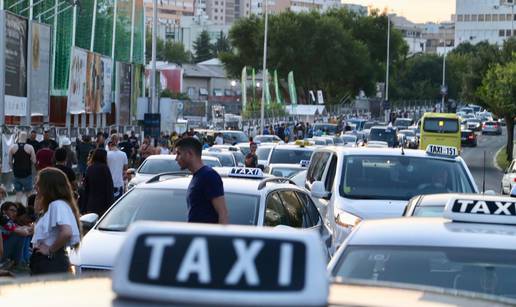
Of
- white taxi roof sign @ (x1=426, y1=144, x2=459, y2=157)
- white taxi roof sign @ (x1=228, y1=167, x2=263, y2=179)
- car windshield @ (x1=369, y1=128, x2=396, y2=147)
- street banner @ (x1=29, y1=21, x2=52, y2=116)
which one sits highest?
street banner @ (x1=29, y1=21, x2=52, y2=116)

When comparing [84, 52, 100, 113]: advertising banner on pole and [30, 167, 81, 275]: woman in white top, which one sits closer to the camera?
[30, 167, 81, 275]: woman in white top

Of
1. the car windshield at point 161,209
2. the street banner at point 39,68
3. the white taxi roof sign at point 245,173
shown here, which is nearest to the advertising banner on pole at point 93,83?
the street banner at point 39,68

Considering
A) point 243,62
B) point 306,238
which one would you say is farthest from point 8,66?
point 243,62

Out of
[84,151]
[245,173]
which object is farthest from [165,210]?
[84,151]

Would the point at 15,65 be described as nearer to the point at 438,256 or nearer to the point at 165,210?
the point at 165,210

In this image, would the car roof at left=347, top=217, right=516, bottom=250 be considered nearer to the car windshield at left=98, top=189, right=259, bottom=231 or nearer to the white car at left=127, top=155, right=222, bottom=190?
the car windshield at left=98, top=189, right=259, bottom=231

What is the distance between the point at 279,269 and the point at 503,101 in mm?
59185

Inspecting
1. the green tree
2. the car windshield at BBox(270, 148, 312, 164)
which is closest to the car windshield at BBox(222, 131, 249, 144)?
the green tree

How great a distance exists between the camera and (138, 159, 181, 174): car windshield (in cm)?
2408

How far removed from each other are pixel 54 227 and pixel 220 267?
7.27 m

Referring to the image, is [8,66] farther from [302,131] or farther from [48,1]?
[302,131]

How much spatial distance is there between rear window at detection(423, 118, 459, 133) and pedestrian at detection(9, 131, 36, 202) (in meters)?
34.9

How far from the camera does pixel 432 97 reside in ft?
477

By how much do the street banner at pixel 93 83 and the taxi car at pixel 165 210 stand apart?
30366mm
